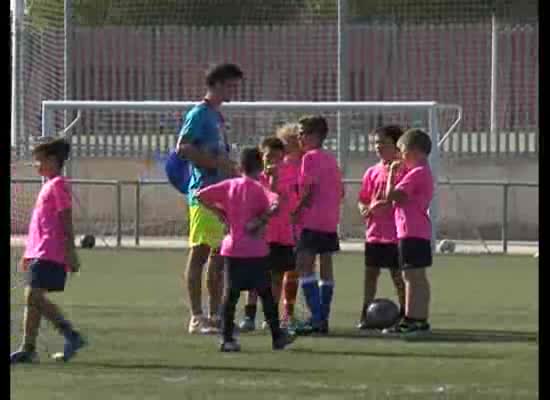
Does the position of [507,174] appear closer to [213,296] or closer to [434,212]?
[434,212]

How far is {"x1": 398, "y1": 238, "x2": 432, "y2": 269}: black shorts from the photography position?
1291cm

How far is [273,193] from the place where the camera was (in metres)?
12.7

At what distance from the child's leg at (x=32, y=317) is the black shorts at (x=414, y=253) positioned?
112 inches

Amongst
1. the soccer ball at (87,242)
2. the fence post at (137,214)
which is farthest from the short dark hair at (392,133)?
the fence post at (137,214)

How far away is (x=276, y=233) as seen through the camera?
44.3 feet

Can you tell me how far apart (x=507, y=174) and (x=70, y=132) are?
6376 millimetres

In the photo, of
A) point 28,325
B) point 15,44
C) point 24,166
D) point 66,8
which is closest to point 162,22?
point 66,8

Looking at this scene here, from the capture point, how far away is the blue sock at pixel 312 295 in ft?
43.4

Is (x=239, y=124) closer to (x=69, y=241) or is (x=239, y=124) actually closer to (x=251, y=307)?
(x=251, y=307)

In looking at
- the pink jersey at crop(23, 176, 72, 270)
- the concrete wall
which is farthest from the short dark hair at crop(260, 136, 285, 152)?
the concrete wall

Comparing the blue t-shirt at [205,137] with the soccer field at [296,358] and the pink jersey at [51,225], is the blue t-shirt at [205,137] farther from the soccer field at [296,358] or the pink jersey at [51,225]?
the pink jersey at [51,225]

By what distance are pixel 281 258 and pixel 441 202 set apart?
1254 centimetres

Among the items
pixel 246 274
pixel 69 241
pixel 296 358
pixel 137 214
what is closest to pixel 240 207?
pixel 246 274

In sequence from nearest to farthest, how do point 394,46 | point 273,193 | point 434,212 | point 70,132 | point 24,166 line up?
point 273,193
point 24,166
point 434,212
point 70,132
point 394,46
